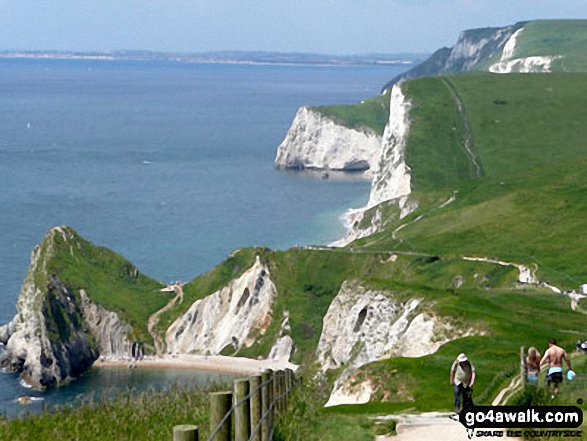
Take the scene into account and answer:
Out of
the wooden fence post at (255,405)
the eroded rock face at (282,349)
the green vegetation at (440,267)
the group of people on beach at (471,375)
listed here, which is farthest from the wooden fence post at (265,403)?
the eroded rock face at (282,349)

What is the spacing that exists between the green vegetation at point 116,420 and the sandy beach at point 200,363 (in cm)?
10060

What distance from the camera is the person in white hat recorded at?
25.5m

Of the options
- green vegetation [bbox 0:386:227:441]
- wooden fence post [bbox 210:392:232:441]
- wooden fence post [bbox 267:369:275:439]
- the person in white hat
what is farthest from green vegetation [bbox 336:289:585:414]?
wooden fence post [bbox 210:392:232:441]

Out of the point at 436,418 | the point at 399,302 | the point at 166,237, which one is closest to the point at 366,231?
the point at 166,237

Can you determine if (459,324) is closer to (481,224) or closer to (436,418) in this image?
(436,418)

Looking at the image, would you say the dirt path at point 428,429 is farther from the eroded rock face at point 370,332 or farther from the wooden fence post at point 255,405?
the eroded rock face at point 370,332

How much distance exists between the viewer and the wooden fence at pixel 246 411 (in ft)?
48.0

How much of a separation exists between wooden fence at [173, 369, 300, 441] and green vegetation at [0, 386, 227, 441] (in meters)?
1.03

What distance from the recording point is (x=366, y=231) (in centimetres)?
17938

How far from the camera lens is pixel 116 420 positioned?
19609mm

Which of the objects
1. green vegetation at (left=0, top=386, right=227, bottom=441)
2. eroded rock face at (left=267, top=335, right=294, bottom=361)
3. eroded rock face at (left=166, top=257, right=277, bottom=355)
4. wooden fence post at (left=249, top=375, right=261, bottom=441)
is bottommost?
eroded rock face at (left=267, top=335, right=294, bottom=361)

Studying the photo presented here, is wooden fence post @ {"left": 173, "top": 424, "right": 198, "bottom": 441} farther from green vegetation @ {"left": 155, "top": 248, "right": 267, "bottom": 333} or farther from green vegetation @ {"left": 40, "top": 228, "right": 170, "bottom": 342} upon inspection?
green vegetation @ {"left": 155, "top": 248, "right": 267, "bottom": 333}

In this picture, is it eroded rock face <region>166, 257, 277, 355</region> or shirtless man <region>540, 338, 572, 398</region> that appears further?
eroded rock face <region>166, 257, 277, 355</region>

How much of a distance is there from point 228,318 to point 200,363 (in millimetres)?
10353
